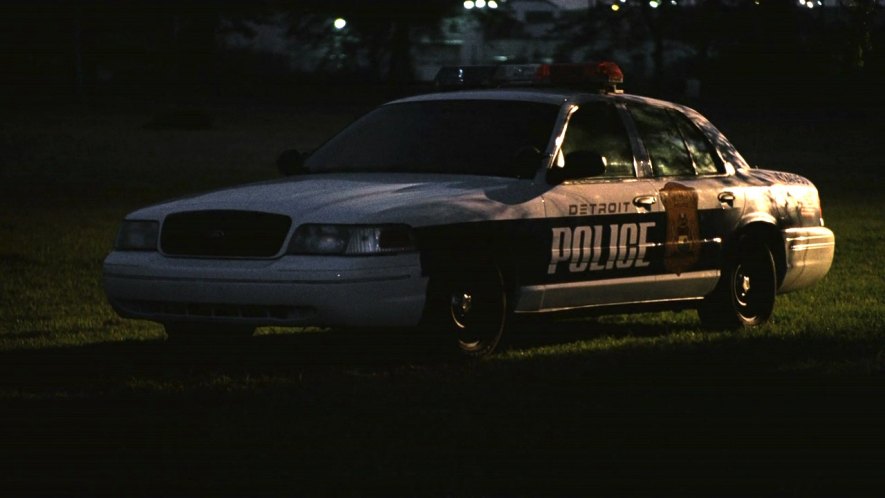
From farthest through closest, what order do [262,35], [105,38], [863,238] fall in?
1. [262,35]
2. [105,38]
3. [863,238]

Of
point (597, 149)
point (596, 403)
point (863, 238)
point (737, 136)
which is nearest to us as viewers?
point (596, 403)

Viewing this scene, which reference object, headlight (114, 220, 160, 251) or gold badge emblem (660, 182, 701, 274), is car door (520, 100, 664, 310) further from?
headlight (114, 220, 160, 251)

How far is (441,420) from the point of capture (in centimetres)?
737

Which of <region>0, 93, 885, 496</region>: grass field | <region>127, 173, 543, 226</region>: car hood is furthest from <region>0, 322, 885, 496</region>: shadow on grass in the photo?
<region>127, 173, 543, 226</region>: car hood

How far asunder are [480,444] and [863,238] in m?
14.1

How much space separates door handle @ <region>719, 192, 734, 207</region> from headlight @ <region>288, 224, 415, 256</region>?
2821 mm

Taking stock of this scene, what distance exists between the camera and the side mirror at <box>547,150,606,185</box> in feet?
32.1

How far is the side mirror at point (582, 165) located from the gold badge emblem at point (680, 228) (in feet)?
2.64

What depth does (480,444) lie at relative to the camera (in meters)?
6.84

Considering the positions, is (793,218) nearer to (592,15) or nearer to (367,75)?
(367,75)

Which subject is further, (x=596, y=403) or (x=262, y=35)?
(x=262, y=35)

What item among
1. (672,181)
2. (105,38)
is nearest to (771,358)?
(672,181)

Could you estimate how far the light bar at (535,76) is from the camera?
35.9ft

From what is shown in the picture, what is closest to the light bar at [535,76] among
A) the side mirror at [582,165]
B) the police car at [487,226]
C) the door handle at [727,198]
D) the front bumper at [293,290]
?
the police car at [487,226]
